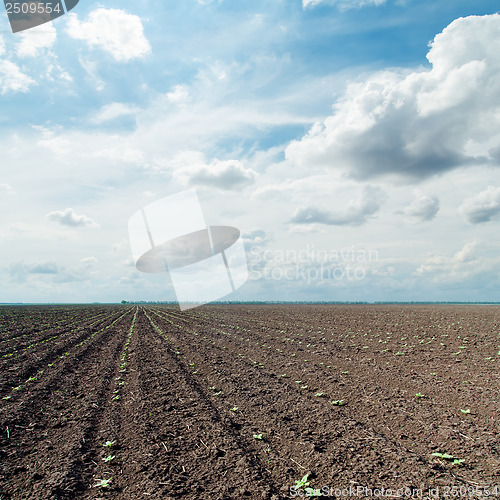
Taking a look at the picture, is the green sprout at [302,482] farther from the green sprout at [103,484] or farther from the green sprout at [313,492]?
the green sprout at [103,484]

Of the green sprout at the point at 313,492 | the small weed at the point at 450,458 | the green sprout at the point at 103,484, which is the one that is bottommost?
the small weed at the point at 450,458

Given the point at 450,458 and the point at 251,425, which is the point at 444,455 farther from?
the point at 251,425

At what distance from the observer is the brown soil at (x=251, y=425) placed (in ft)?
17.9

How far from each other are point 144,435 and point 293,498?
370cm

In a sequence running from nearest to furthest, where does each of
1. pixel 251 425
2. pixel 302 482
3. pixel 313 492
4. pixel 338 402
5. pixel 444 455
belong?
pixel 313 492 < pixel 302 482 < pixel 444 455 < pixel 251 425 < pixel 338 402

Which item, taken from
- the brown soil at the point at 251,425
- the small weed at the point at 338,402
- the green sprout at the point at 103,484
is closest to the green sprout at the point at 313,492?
the brown soil at the point at 251,425

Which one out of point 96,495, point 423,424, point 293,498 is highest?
point 96,495

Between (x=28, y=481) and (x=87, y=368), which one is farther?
(x=87, y=368)

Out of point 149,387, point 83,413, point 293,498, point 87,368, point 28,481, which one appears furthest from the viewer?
point 87,368

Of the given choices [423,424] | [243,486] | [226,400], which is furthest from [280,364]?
[243,486]

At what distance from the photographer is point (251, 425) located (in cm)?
773

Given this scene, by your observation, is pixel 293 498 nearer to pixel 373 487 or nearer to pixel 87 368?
pixel 373 487

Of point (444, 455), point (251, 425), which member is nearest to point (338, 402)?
point (251, 425)

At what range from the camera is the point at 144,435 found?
726 centimetres
